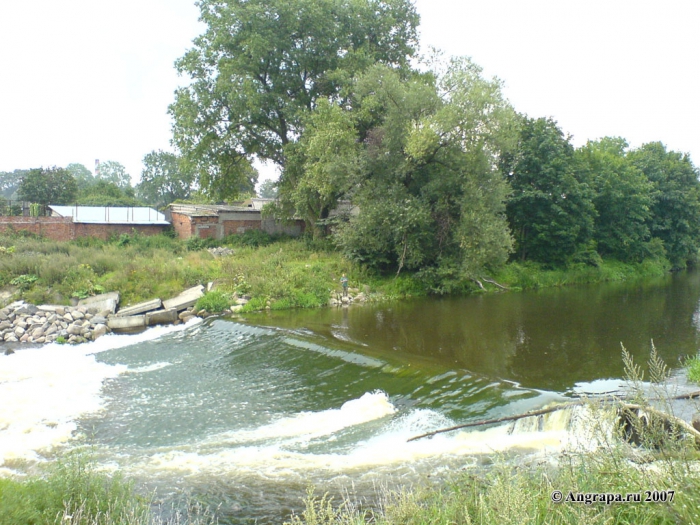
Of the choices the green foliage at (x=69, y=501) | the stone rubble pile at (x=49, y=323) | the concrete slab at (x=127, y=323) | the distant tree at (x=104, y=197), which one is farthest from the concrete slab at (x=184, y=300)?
the distant tree at (x=104, y=197)

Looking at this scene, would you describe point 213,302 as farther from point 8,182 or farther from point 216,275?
point 8,182

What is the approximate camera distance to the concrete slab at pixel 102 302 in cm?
1748

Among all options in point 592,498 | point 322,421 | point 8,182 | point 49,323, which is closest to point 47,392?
point 322,421

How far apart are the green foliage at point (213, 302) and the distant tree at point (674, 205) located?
3408 centimetres

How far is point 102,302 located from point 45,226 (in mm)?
12309

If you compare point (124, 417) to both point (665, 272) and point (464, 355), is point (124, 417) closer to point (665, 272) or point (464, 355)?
point (464, 355)

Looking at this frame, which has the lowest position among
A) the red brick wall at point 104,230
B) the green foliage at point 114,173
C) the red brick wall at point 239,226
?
the red brick wall at point 104,230

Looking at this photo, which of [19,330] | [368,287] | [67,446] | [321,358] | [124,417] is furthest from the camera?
[368,287]

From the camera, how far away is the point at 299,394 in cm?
1040

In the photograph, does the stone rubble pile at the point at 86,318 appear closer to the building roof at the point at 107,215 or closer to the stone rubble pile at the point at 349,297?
the stone rubble pile at the point at 349,297

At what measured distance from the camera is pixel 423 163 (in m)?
23.5

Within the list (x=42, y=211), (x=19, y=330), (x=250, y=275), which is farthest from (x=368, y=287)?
(x=42, y=211)

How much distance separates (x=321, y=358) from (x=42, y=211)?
3104 cm

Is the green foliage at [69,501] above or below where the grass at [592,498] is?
below
